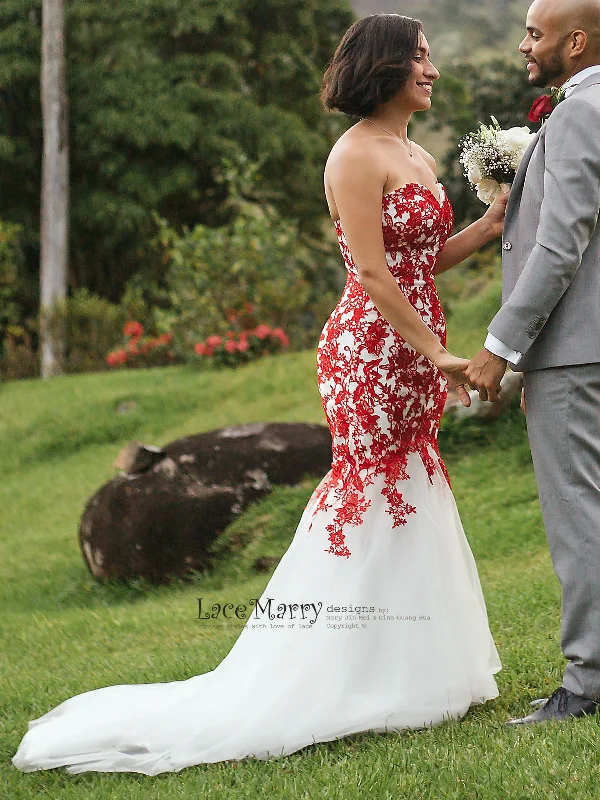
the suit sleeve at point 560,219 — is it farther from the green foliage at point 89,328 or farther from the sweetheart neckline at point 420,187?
the green foliage at point 89,328

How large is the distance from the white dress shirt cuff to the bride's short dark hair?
0.89 meters

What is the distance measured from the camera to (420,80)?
3.09m

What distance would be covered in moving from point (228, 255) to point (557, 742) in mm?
9220

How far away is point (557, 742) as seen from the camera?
2631mm

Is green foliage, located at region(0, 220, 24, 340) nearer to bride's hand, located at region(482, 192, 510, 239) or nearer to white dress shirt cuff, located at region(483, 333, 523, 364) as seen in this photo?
bride's hand, located at region(482, 192, 510, 239)

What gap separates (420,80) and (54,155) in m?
12.7

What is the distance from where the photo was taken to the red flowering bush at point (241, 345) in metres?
10.6

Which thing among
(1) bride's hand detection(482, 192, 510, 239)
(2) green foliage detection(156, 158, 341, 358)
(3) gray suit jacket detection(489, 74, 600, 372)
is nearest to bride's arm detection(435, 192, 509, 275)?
(1) bride's hand detection(482, 192, 510, 239)

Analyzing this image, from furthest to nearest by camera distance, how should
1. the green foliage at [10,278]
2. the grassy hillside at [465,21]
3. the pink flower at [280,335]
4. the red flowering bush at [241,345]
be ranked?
the grassy hillside at [465,21] < the green foliage at [10,278] < the pink flower at [280,335] < the red flowering bush at [241,345]

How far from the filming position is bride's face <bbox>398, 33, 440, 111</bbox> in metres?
3.07

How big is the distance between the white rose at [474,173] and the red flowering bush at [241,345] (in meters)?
7.47

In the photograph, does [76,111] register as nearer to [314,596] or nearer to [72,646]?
[72,646]

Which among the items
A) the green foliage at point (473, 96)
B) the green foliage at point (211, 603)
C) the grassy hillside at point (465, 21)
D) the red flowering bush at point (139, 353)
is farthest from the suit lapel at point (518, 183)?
the grassy hillside at point (465, 21)

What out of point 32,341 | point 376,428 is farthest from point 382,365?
point 32,341
